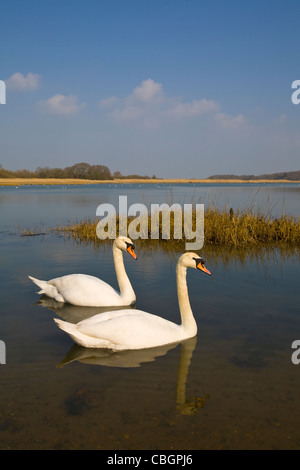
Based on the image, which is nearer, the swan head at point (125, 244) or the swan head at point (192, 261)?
the swan head at point (192, 261)

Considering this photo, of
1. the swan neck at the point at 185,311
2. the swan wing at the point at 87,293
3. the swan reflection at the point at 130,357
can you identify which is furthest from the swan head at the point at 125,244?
the swan reflection at the point at 130,357

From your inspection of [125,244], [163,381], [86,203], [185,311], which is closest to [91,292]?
[125,244]

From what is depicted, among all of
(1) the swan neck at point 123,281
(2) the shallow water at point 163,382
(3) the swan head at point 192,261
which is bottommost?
(2) the shallow water at point 163,382

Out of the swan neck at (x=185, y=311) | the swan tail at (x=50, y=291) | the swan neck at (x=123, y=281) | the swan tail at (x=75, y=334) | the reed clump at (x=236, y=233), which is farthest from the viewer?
the reed clump at (x=236, y=233)

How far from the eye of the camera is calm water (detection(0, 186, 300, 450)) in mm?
3928

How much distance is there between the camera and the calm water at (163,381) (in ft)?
12.9

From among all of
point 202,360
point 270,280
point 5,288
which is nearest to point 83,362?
point 202,360

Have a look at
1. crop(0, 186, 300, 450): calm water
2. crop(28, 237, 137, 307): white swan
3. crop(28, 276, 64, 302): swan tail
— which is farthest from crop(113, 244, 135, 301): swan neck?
crop(28, 276, 64, 302): swan tail

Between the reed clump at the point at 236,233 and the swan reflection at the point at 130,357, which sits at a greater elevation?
the reed clump at the point at 236,233

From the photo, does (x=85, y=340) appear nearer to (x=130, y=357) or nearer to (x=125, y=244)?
(x=130, y=357)

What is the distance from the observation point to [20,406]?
4375 mm

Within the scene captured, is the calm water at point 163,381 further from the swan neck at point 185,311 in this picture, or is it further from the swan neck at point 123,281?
the swan neck at point 123,281

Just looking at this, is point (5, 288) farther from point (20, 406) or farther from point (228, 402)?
point (228, 402)

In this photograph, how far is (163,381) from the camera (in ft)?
16.3
